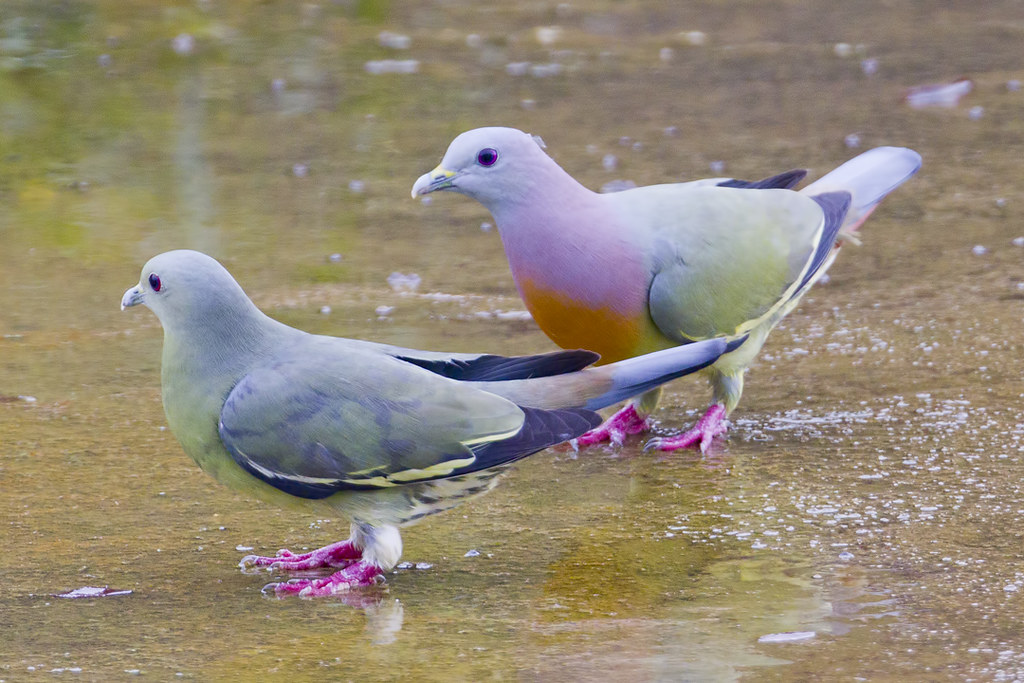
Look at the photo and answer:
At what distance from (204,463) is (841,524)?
1374 mm

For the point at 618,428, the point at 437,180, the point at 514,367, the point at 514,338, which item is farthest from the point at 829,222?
the point at 514,367

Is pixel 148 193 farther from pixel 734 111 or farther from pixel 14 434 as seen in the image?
pixel 734 111

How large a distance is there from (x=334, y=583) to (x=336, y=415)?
1.15 ft

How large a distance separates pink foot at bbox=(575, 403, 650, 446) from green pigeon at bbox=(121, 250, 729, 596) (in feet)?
2.78

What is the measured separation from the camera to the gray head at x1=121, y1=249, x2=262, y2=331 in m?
→ 2.83

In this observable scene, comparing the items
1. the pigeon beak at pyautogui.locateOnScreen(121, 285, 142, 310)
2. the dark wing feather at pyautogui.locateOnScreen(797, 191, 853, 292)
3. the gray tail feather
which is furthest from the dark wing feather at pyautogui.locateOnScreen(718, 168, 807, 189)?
the pigeon beak at pyautogui.locateOnScreen(121, 285, 142, 310)

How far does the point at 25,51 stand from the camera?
775 centimetres

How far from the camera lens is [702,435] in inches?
145

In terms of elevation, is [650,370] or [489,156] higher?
[489,156]

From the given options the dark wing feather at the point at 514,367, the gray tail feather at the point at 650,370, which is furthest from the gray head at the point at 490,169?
the gray tail feather at the point at 650,370

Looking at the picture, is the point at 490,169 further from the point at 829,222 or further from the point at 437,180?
the point at 829,222

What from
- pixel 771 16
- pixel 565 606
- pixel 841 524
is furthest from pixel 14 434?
pixel 771 16

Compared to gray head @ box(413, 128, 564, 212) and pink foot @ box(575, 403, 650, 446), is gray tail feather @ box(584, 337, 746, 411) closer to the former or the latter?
gray head @ box(413, 128, 564, 212)

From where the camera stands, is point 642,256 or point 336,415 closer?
point 336,415
